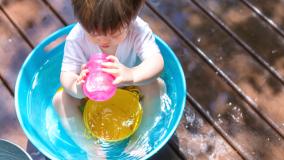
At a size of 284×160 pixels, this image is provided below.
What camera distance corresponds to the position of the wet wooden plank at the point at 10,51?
1908 mm

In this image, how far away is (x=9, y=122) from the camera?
1.81 metres

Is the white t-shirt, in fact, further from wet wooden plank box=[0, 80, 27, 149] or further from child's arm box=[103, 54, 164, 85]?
wet wooden plank box=[0, 80, 27, 149]

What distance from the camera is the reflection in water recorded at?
5.61 ft

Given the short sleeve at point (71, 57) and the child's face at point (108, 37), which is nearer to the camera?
the child's face at point (108, 37)

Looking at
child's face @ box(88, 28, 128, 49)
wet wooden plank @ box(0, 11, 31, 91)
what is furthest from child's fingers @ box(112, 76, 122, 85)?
wet wooden plank @ box(0, 11, 31, 91)

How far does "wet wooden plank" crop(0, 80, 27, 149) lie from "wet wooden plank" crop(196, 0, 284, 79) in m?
→ 0.99

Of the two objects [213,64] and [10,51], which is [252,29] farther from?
[10,51]

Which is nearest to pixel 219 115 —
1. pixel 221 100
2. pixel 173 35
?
pixel 221 100

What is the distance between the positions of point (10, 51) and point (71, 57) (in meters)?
0.49

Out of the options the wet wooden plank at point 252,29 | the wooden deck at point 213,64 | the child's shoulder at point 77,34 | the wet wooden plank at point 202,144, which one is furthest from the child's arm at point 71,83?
the wet wooden plank at point 252,29

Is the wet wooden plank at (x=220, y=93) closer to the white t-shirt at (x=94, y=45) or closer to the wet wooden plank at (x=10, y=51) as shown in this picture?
the white t-shirt at (x=94, y=45)

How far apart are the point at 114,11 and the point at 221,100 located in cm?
79

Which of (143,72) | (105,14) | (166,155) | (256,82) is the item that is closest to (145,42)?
Result: (143,72)

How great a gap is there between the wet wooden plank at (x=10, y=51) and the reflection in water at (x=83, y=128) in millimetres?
165
